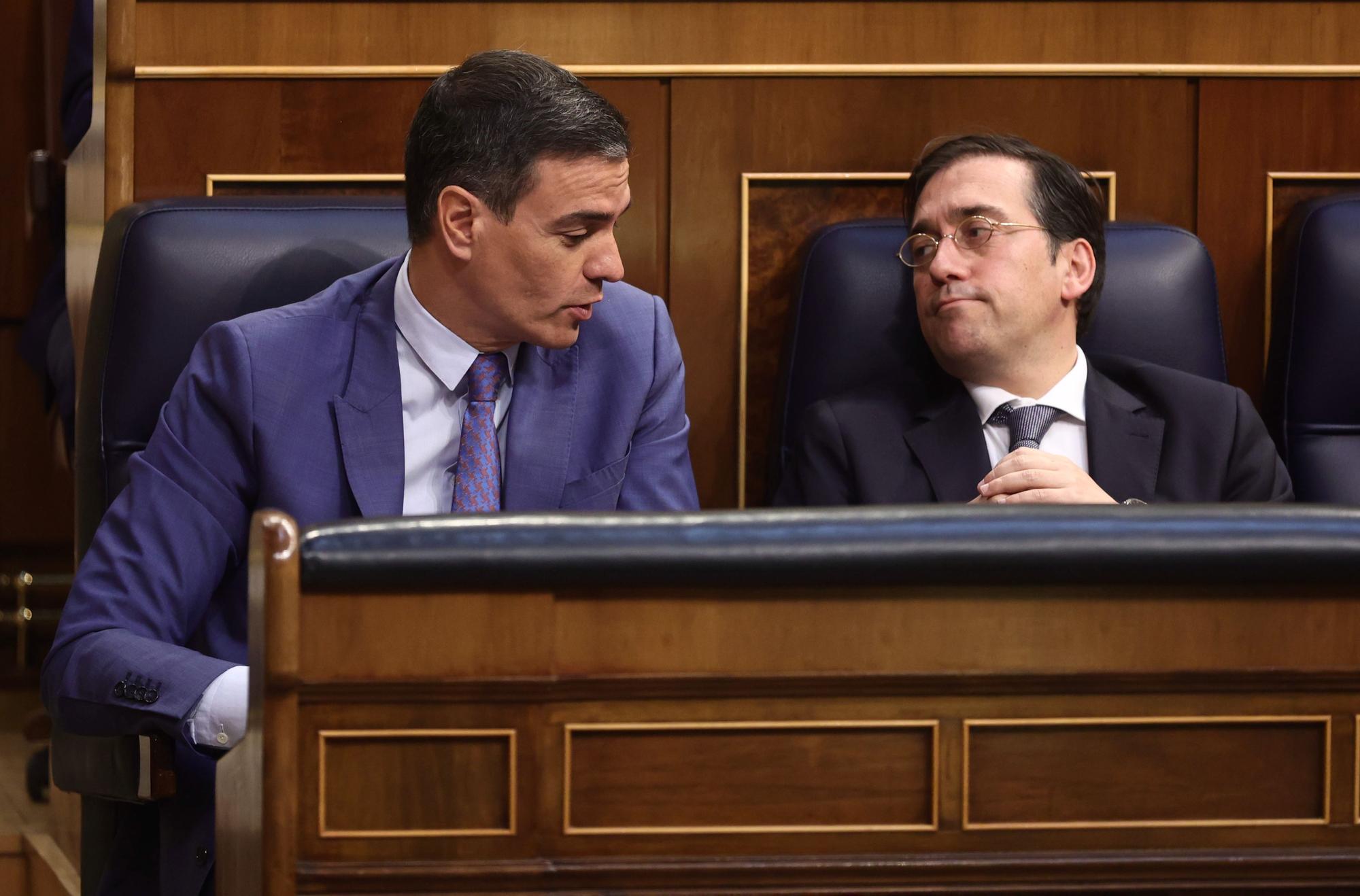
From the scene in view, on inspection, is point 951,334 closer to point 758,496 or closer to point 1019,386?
A: point 1019,386

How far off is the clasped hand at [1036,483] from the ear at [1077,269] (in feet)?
0.90

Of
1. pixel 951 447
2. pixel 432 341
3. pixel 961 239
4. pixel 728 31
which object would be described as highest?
pixel 728 31

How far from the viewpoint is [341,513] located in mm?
1367

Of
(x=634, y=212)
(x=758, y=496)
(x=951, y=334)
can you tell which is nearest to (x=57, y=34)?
(x=634, y=212)

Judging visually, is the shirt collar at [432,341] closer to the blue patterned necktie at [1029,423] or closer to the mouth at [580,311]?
the mouth at [580,311]

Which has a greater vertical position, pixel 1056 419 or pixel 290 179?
pixel 290 179

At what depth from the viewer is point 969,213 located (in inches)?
66.0

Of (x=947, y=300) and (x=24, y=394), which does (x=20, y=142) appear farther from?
(x=947, y=300)

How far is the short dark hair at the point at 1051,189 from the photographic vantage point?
1688mm

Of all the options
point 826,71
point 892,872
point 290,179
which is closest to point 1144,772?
point 892,872

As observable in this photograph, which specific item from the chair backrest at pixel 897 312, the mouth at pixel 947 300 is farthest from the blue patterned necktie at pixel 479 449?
the mouth at pixel 947 300

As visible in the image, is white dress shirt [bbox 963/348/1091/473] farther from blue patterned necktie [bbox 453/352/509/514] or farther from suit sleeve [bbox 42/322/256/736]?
suit sleeve [bbox 42/322/256/736]

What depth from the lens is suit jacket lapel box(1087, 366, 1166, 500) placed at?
5.29 feet

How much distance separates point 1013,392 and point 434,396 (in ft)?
2.18
